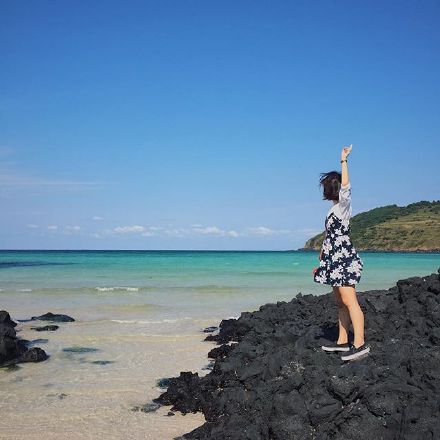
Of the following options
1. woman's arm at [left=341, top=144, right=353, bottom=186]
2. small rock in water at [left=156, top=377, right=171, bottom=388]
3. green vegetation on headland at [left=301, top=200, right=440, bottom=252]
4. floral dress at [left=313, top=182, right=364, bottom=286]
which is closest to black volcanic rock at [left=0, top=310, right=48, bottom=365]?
small rock in water at [left=156, top=377, right=171, bottom=388]

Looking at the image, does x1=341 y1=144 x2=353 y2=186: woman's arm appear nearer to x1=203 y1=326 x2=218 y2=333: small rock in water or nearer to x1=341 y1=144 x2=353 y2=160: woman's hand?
x1=341 y1=144 x2=353 y2=160: woman's hand

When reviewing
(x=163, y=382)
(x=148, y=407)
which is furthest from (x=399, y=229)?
(x=148, y=407)

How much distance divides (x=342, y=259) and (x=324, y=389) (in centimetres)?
160

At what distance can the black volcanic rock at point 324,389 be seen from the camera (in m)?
5.00

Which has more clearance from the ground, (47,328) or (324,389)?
(324,389)

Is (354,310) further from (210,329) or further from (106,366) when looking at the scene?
(210,329)

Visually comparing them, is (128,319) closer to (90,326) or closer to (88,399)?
(90,326)

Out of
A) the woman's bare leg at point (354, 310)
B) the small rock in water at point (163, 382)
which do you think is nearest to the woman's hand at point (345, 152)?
the woman's bare leg at point (354, 310)

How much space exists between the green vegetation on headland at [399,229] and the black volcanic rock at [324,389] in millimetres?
108101

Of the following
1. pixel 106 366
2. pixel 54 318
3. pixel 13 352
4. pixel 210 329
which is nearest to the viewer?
pixel 106 366

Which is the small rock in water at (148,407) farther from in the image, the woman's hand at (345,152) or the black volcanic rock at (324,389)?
the woman's hand at (345,152)

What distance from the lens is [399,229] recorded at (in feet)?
446

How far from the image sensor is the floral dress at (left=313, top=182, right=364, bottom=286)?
621 centimetres

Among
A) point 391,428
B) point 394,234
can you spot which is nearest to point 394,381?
point 391,428
